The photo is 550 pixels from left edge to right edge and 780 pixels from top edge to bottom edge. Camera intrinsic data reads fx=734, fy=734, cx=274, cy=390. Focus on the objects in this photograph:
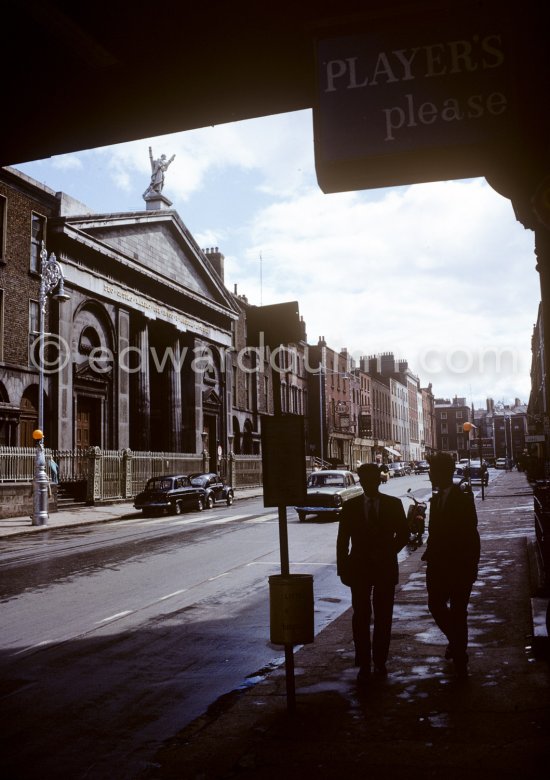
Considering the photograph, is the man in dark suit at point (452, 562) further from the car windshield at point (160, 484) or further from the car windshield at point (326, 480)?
the car windshield at point (160, 484)

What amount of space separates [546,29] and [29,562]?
13.0 m

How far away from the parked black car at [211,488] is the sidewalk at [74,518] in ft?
9.15

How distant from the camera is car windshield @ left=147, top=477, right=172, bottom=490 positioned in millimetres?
27827

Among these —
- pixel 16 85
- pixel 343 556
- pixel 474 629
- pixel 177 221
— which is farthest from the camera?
pixel 177 221

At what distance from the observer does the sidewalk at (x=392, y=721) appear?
13.6 feet

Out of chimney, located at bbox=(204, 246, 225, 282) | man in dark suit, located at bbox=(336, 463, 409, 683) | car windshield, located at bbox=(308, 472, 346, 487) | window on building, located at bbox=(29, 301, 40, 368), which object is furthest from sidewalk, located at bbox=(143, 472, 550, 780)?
chimney, located at bbox=(204, 246, 225, 282)

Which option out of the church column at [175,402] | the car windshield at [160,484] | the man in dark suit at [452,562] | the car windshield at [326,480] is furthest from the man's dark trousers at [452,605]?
the church column at [175,402]

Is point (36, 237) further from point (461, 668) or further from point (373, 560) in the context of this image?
point (461, 668)

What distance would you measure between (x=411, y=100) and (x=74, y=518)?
75.9ft

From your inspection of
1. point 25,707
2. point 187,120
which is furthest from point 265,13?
point 25,707

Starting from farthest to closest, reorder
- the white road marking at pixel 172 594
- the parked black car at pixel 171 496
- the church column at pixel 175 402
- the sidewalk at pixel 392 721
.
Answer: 1. the church column at pixel 175 402
2. the parked black car at pixel 171 496
3. the white road marking at pixel 172 594
4. the sidewalk at pixel 392 721

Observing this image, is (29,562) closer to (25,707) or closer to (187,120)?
(25,707)

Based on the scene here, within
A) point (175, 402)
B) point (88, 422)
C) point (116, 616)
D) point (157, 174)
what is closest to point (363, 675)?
point (116, 616)

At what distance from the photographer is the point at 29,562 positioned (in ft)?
47.0
